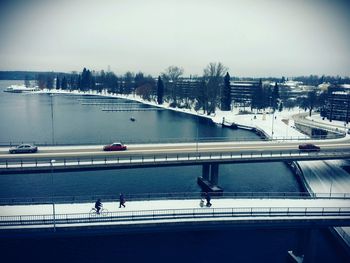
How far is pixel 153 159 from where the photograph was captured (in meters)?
36.8

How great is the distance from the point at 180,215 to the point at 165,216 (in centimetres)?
110

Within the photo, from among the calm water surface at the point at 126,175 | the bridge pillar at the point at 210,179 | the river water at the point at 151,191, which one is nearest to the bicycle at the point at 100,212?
the river water at the point at 151,191

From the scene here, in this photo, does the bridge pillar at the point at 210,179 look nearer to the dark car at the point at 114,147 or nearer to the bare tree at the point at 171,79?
the dark car at the point at 114,147

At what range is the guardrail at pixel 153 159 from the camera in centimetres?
3400

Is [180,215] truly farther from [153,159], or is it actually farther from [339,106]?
[339,106]

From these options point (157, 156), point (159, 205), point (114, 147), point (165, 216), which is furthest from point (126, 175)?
point (165, 216)

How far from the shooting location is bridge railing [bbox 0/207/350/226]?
959 inches

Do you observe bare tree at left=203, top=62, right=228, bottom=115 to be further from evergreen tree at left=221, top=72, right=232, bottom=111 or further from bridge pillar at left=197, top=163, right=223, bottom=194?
bridge pillar at left=197, top=163, right=223, bottom=194

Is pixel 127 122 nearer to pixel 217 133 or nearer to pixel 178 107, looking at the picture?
pixel 217 133

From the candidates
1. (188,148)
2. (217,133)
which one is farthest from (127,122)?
(188,148)

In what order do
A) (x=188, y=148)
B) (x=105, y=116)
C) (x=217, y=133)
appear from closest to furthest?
(x=188, y=148) → (x=217, y=133) → (x=105, y=116)

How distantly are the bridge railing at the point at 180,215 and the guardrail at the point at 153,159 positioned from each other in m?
8.31

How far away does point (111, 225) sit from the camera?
2409 centimetres

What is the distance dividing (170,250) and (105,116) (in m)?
78.3
